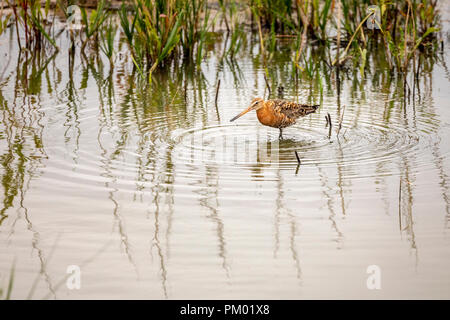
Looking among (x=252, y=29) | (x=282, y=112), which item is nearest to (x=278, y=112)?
(x=282, y=112)

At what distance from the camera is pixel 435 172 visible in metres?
5.78

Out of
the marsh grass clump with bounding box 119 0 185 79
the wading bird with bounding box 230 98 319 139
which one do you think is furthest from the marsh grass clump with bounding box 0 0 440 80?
the wading bird with bounding box 230 98 319 139

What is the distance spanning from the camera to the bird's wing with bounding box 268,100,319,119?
7.05 meters

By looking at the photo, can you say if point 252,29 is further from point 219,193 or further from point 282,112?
point 219,193

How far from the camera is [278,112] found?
22.9 feet

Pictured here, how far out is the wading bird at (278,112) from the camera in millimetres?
6988

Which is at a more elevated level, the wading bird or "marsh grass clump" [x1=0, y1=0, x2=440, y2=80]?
"marsh grass clump" [x1=0, y1=0, x2=440, y2=80]

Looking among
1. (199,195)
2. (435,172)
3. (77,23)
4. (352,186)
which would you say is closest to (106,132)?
(199,195)

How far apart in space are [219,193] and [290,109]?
2.05 meters

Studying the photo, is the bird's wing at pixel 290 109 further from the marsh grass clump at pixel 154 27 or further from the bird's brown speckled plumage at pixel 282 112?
the marsh grass clump at pixel 154 27

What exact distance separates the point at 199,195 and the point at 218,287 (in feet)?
4.61

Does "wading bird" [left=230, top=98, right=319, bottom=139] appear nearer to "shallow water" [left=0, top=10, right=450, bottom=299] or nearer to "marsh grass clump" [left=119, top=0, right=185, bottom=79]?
"shallow water" [left=0, top=10, right=450, bottom=299]

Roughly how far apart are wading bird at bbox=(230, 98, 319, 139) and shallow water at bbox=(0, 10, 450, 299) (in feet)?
0.54

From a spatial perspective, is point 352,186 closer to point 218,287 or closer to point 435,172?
point 435,172
